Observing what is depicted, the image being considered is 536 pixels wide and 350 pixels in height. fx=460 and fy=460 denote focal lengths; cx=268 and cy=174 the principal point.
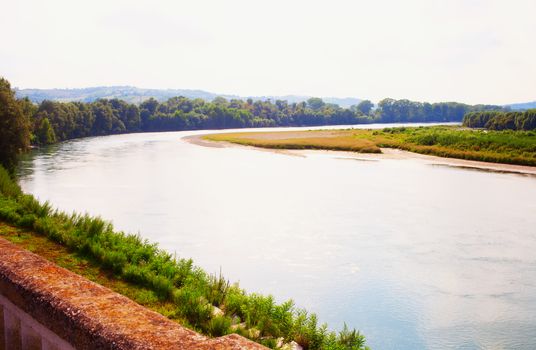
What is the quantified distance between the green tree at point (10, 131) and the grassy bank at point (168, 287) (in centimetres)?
2921

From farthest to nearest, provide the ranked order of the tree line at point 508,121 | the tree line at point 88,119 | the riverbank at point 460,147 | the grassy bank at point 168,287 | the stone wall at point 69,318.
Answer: the tree line at point 508,121
the riverbank at point 460,147
the tree line at point 88,119
the grassy bank at point 168,287
the stone wall at point 69,318

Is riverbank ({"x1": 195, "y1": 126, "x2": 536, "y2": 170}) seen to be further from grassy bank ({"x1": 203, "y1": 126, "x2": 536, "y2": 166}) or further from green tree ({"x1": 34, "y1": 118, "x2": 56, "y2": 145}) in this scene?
green tree ({"x1": 34, "y1": 118, "x2": 56, "y2": 145})

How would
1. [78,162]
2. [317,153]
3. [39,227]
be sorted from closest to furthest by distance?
[39,227]
[78,162]
[317,153]

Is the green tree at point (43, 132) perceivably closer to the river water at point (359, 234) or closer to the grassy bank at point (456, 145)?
the river water at point (359, 234)

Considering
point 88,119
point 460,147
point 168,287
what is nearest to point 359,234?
point 168,287

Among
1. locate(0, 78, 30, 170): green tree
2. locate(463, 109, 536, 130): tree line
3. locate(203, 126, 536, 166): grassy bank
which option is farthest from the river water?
locate(463, 109, 536, 130): tree line

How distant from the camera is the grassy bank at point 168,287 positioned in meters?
10.7

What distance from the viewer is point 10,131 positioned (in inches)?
1623

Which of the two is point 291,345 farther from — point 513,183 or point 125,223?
point 513,183

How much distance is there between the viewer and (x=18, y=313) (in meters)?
4.40

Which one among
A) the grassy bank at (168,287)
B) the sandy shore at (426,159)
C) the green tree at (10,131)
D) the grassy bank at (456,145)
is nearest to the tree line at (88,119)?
the green tree at (10,131)

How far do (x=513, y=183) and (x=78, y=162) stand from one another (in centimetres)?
4944

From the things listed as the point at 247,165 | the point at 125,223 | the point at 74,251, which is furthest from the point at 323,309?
the point at 247,165

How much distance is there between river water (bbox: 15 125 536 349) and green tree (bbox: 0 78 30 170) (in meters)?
2.86
